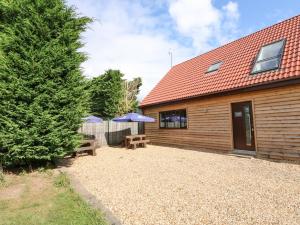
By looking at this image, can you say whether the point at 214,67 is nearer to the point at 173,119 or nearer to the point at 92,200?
the point at 173,119

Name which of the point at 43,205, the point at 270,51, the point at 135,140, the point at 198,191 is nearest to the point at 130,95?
the point at 135,140

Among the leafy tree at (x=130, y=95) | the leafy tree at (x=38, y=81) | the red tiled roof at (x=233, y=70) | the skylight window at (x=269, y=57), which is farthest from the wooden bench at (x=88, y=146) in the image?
the leafy tree at (x=130, y=95)

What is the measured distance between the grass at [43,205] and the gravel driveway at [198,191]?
544 mm

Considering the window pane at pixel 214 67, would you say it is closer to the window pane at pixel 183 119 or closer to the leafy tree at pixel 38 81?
the window pane at pixel 183 119

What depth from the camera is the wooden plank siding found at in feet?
28.6

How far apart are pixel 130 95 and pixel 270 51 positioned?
18.9 meters

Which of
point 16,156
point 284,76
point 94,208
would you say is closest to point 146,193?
point 94,208

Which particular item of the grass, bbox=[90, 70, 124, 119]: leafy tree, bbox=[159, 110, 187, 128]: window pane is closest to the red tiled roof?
bbox=[159, 110, 187, 128]: window pane

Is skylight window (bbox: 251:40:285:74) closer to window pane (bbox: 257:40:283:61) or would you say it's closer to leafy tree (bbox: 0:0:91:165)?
window pane (bbox: 257:40:283:61)

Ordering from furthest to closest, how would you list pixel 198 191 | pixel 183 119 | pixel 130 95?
pixel 130 95
pixel 183 119
pixel 198 191

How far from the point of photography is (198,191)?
5.64 m

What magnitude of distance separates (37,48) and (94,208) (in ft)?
19.2

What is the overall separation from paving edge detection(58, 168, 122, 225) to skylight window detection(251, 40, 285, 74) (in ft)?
28.3

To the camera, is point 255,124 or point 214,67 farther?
point 214,67
